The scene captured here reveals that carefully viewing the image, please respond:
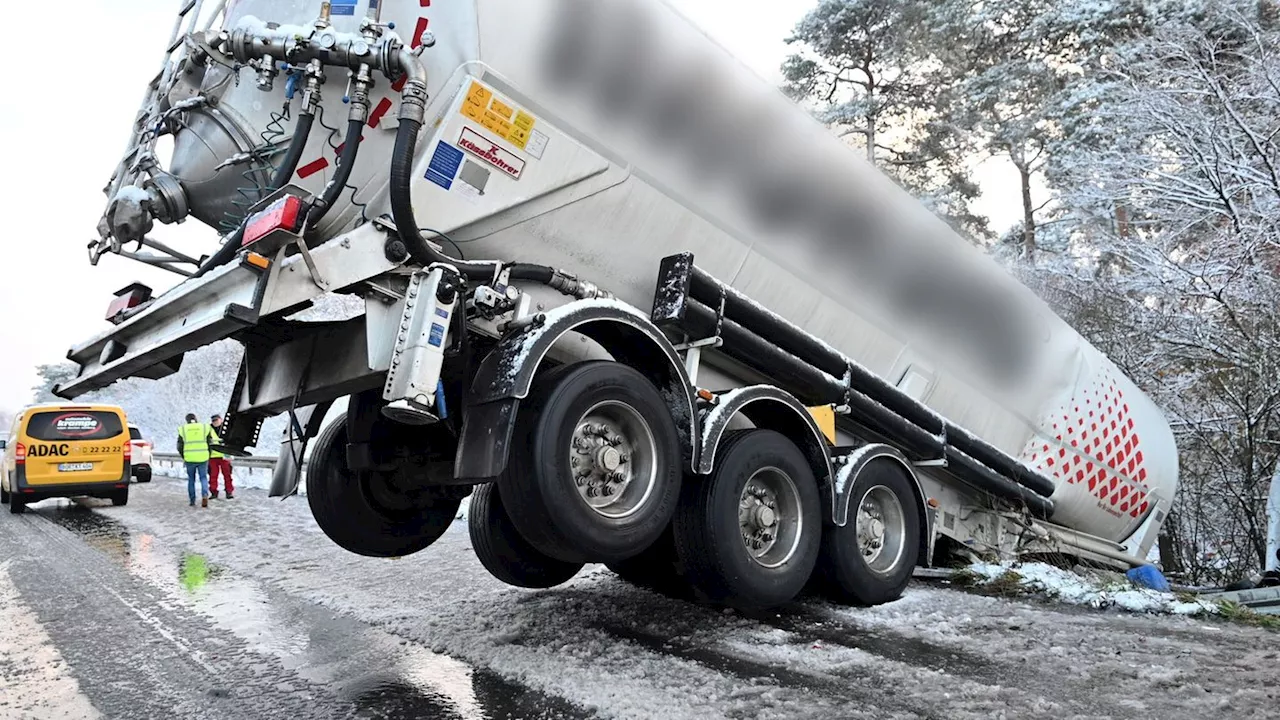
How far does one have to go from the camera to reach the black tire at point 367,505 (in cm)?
484

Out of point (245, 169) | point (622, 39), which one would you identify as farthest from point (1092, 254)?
point (245, 169)

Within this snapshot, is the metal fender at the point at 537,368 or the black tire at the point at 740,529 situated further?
the black tire at the point at 740,529

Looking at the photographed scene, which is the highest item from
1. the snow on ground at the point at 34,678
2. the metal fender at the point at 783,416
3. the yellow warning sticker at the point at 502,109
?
the yellow warning sticker at the point at 502,109

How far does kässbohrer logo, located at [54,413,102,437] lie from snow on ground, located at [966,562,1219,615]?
39.5ft

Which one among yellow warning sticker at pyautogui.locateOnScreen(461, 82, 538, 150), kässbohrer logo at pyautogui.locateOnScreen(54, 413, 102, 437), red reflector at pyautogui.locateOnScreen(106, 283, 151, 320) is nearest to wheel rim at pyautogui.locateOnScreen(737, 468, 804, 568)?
yellow warning sticker at pyautogui.locateOnScreen(461, 82, 538, 150)

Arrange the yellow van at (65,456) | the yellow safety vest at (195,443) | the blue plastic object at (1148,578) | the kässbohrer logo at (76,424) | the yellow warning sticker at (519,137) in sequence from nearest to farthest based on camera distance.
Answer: the yellow warning sticker at (519,137) < the blue plastic object at (1148,578) < the yellow van at (65,456) < the yellow safety vest at (195,443) < the kässbohrer logo at (76,424)

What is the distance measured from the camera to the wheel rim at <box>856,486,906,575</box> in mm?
Result: 5410

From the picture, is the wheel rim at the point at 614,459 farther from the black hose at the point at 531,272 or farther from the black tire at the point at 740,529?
the black hose at the point at 531,272

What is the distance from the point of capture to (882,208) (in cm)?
531

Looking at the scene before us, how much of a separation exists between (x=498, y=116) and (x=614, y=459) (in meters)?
1.59

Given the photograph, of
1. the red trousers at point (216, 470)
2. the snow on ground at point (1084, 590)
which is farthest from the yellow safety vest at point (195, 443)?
the snow on ground at point (1084, 590)

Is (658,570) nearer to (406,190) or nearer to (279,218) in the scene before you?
(406,190)

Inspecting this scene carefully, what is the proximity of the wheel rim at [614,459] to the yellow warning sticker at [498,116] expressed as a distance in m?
1.26

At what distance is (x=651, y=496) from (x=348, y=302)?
166 centimetres
